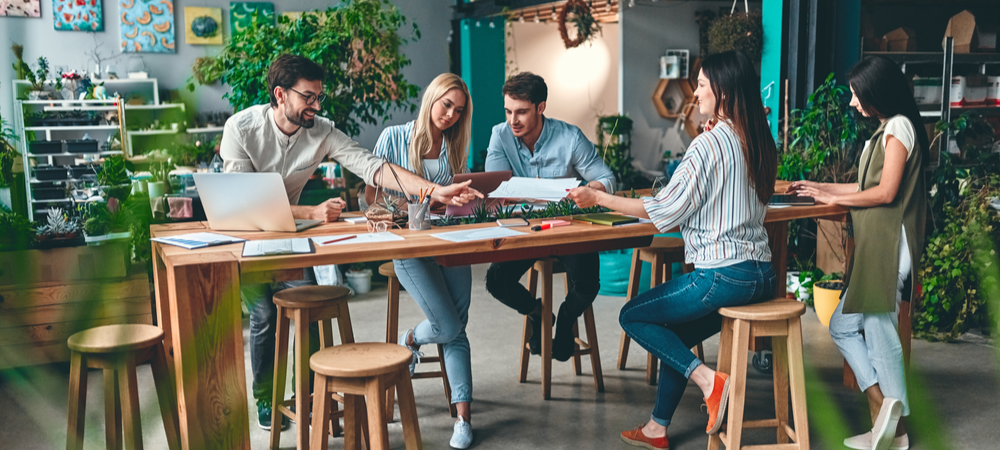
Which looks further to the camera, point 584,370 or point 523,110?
point 584,370

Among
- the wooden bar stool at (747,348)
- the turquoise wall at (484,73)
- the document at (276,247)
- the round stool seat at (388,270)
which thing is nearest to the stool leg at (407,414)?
the document at (276,247)

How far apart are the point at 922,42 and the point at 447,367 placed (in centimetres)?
667

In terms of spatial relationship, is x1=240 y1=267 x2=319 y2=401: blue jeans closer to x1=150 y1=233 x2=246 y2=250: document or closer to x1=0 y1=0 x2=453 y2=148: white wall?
x1=150 y1=233 x2=246 y2=250: document

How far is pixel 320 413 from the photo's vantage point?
2.10 meters

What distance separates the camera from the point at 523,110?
3371 mm

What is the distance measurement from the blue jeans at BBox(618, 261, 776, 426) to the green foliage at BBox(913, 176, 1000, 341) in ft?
6.10

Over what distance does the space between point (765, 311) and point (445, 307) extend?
1102 millimetres

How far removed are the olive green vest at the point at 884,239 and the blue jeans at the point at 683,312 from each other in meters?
0.34

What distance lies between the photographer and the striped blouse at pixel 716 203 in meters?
2.42

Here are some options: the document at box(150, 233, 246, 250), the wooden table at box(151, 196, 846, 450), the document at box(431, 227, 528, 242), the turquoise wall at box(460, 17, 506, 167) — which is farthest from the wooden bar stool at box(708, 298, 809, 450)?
the turquoise wall at box(460, 17, 506, 167)

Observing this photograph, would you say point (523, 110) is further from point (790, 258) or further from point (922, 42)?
point (922, 42)

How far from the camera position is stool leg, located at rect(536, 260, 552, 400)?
312 centimetres

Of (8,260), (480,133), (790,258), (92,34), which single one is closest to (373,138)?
(480,133)

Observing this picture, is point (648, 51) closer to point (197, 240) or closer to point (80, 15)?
point (80, 15)
